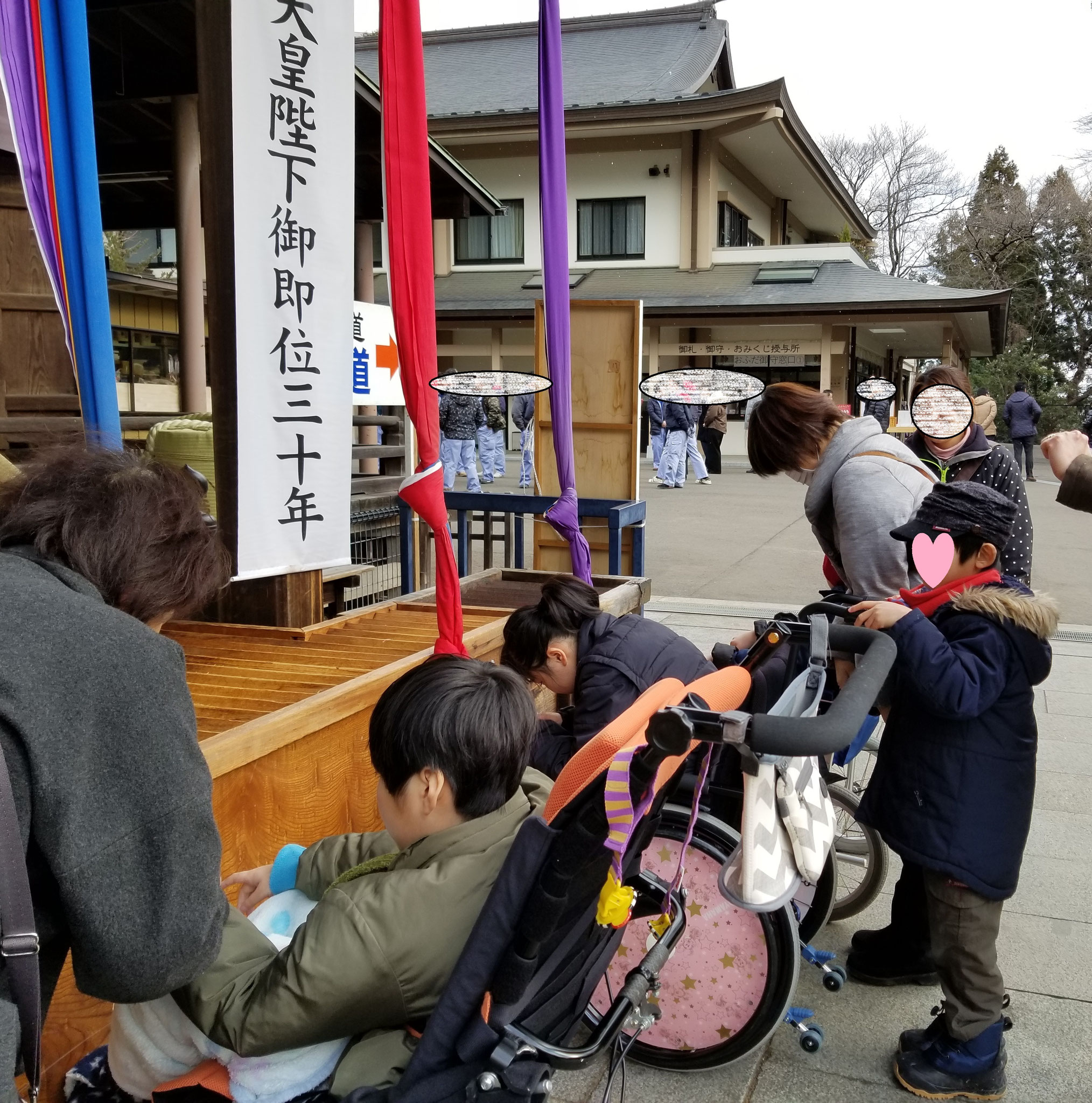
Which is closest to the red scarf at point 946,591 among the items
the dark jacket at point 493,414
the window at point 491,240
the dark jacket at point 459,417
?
the dark jacket at point 459,417

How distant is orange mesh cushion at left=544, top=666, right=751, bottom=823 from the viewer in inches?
58.5

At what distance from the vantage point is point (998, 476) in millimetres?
3900

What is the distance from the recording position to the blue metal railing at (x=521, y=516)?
5.83 meters

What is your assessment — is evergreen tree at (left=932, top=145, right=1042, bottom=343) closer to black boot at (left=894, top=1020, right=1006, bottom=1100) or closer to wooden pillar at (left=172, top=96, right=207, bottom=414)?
wooden pillar at (left=172, top=96, right=207, bottom=414)

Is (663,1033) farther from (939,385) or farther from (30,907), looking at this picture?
(939,385)

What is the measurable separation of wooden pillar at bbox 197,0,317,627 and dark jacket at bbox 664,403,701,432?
13658mm

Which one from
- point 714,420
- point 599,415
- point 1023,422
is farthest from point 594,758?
point 1023,422

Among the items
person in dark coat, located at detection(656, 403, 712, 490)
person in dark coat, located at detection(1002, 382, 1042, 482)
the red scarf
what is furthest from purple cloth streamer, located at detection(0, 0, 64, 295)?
person in dark coat, located at detection(1002, 382, 1042, 482)

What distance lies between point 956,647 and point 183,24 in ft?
18.8

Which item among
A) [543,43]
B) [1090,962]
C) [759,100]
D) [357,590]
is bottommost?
[1090,962]

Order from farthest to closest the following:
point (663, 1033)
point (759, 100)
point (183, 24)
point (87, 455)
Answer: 1. point (759, 100)
2. point (183, 24)
3. point (663, 1033)
4. point (87, 455)

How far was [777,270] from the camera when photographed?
70.3 feet

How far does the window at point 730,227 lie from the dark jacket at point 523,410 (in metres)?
5.80

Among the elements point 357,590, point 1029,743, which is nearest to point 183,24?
point 357,590
